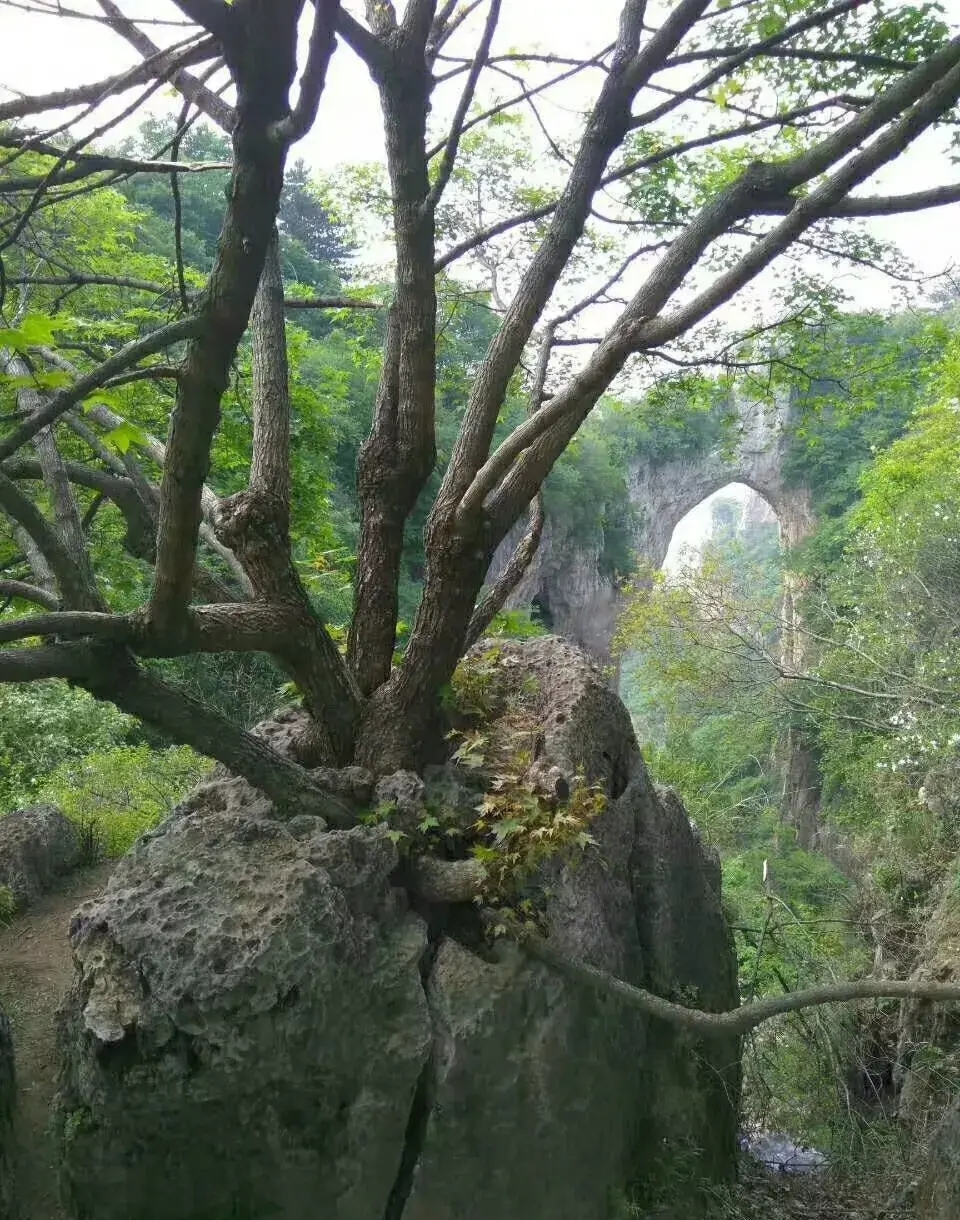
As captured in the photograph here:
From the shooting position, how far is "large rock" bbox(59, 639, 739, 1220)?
3.49m

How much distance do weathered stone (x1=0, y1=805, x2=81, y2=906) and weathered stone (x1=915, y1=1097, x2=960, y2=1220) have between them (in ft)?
20.1

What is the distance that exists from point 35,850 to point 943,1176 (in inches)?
258

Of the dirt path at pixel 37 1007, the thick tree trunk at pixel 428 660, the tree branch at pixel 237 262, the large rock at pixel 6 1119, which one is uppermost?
the tree branch at pixel 237 262

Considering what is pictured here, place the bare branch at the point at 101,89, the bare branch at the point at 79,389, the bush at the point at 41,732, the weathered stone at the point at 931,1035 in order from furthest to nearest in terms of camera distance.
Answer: the bush at the point at 41,732 → the weathered stone at the point at 931,1035 → the bare branch at the point at 101,89 → the bare branch at the point at 79,389

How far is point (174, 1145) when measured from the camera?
3.52 metres

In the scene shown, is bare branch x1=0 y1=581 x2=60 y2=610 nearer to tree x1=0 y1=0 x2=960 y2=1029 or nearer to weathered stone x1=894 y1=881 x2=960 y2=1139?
tree x1=0 y1=0 x2=960 y2=1029

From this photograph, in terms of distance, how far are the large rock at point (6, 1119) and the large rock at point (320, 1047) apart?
0.29 meters

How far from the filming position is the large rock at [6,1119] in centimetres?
357

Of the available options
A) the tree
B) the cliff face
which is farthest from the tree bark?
the cliff face

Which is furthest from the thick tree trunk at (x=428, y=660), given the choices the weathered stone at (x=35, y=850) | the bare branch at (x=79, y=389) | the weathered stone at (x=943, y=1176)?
the weathered stone at (x=35, y=850)

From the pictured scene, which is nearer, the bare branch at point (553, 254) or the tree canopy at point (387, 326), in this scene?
the tree canopy at point (387, 326)

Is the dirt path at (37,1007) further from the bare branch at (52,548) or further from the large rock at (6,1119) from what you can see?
the bare branch at (52,548)

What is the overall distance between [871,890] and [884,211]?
9.30m

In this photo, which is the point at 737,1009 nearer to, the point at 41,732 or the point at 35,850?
the point at 35,850
